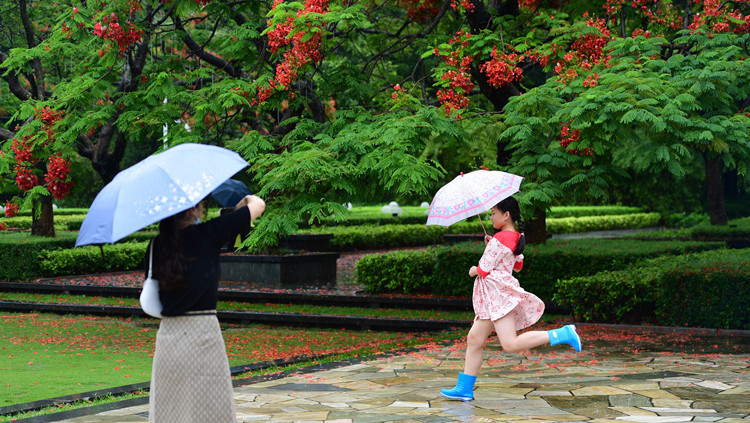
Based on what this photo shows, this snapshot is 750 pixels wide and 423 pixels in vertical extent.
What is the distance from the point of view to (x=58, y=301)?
17.0 metres

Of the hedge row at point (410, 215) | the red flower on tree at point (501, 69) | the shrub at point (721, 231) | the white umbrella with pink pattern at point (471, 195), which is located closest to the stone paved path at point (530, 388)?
the white umbrella with pink pattern at point (471, 195)

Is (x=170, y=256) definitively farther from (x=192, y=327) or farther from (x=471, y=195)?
(x=471, y=195)

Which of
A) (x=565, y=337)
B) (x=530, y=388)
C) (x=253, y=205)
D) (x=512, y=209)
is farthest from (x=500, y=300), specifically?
(x=253, y=205)

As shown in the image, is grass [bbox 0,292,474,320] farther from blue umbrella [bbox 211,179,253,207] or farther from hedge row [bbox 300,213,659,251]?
hedge row [bbox 300,213,659,251]

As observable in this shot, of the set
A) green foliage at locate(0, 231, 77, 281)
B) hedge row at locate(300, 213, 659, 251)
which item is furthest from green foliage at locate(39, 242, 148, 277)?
hedge row at locate(300, 213, 659, 251)

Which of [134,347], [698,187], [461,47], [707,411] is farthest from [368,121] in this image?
[698,187]

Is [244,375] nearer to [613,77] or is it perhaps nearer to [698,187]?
[613,77]

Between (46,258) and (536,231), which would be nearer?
(536,231)

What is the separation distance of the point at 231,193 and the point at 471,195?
118 inches

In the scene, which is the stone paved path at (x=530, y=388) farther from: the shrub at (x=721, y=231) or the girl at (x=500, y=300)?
the shrub at (x=721, y=231)

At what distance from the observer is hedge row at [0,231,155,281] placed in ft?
65.2

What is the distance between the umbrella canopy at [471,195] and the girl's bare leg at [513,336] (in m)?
0.95

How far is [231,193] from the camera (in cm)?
483

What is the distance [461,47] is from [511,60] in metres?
0.88
